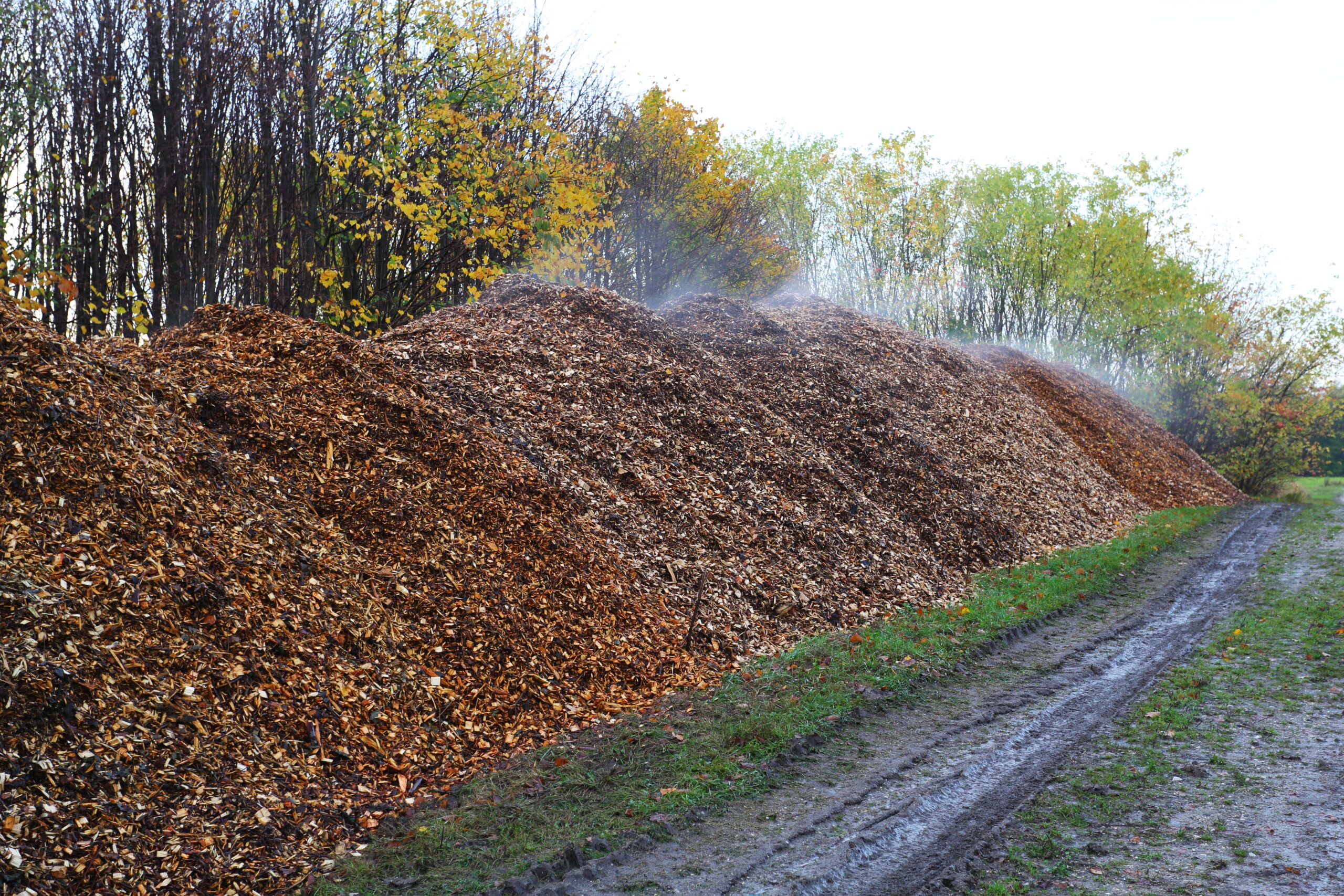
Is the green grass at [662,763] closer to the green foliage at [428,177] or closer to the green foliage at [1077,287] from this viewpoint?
the green foliage at [428,177]

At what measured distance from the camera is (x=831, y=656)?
6.68 metres

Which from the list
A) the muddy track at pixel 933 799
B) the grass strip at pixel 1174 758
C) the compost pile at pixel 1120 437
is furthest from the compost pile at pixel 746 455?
the compost pile at pixel 1120 437

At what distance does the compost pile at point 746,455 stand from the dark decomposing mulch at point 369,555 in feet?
0.15

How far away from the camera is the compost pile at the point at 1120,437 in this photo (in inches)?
747

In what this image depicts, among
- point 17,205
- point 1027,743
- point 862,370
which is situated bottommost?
point 1027,743

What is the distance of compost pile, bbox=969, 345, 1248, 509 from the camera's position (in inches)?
747

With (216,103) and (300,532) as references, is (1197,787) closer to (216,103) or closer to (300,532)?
(300,532)

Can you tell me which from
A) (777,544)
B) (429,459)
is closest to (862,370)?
(777,544)

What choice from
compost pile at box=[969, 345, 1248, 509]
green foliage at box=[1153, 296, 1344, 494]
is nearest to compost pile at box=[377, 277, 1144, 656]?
compost pile at box=[969, 345, 1248, 509]

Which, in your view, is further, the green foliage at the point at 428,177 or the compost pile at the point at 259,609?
the green foliage at the point at 428,177

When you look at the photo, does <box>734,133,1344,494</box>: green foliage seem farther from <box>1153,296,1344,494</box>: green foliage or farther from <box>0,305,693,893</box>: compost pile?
<box>0,305,693,893</box>: compost pile

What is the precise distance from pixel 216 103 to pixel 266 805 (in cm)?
899

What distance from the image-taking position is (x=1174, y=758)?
5.12 m

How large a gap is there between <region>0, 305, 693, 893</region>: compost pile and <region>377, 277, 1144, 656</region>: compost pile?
77 cm
